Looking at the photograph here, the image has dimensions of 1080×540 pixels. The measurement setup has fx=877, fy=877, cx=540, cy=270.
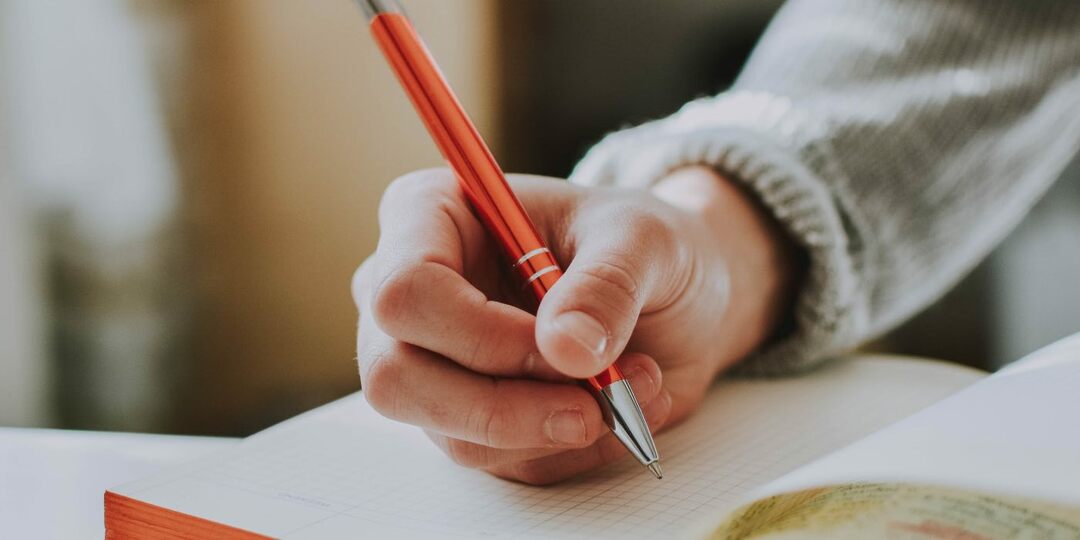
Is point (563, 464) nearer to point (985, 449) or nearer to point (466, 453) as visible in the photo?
point (466, 453)

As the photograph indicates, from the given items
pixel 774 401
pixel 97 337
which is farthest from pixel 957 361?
pixel 97 337

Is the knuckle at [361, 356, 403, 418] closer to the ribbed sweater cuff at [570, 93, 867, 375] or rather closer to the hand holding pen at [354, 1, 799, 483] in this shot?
the hand holding pen at [354, 1, 799, 483]

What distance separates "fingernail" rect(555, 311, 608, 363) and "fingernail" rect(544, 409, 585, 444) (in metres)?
0.03

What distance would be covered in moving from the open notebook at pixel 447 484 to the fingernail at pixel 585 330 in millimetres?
53

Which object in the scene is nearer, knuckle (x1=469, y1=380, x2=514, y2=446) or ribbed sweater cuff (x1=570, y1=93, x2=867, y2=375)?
knuckle (x1=469, y1=380, x2=514, y2=446)

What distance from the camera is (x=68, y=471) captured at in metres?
0.35

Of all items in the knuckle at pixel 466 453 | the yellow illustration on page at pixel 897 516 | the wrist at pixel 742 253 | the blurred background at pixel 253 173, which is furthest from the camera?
the blurred background at pixel 253 173

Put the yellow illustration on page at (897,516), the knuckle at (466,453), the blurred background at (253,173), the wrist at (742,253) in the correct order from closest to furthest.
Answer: the yellow illustration on page at (897,516), the knuckle at (466,453), the wrist at (742,253), the blurred background at (253,173)

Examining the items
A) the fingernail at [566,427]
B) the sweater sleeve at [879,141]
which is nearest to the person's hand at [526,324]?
the fingernail at [566,427]

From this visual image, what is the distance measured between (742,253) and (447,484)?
0.22m

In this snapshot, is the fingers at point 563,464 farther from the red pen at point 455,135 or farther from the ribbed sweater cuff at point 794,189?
the ribbed sweater cuff at point 794,189

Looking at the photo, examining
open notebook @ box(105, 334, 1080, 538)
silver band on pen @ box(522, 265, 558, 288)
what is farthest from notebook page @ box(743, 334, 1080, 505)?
silver band on pen @ box(522, 265, 558, 288)

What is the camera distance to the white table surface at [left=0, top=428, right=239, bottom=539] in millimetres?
298

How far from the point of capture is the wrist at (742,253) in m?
0.44
